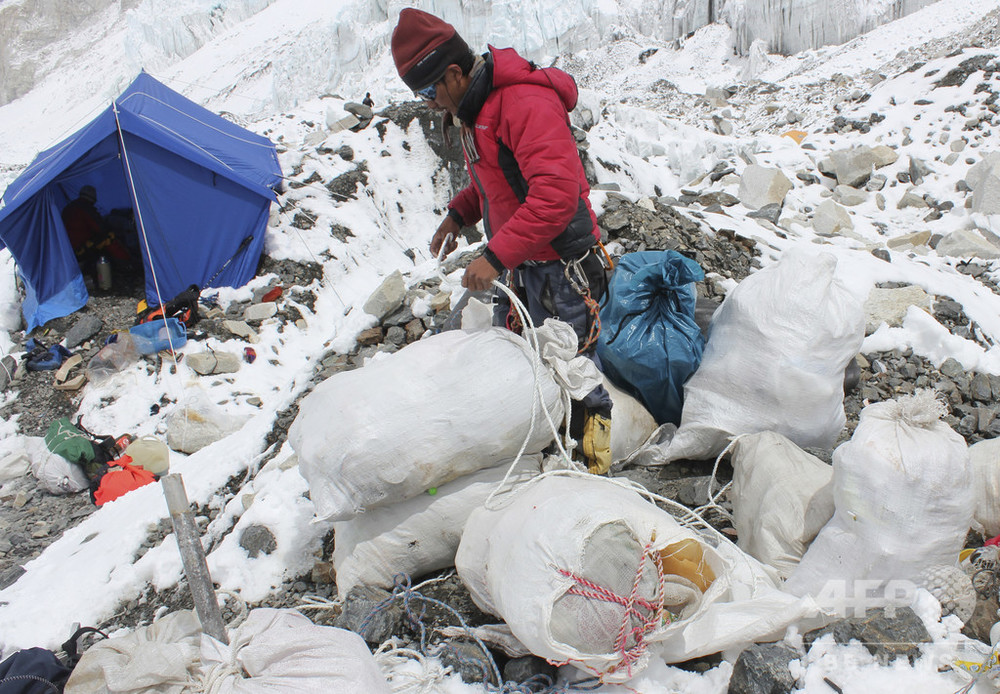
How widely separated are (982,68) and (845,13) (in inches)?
403

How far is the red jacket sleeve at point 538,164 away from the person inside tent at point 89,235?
5850mm

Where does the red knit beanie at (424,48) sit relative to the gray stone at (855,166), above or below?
above

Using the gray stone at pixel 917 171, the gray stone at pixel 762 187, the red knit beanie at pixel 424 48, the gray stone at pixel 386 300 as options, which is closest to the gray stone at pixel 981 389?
the red knit beanie at pixel 424 48

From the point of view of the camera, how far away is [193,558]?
1.40 metres

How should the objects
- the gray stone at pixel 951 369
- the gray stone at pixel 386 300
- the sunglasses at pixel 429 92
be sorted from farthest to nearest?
the gray stone at pixel 386 300, the gray stone at pixel 951 369, the sunglasses at pixel 429 92

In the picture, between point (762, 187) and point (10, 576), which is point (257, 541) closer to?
point (10, 576)

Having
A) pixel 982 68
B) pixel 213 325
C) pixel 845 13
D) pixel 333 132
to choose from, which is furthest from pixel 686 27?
pixel 213 325

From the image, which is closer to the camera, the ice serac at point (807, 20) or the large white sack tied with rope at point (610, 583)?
the large white sack tied with rope at point (610, 583)

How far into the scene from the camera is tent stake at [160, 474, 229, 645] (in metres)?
1.38

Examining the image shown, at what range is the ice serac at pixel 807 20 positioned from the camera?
1595 cm

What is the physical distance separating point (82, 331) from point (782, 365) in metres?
5.86

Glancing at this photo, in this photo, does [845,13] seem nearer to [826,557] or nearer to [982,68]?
[982,68]

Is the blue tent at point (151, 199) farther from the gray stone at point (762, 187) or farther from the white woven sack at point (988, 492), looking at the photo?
the white woven sack at point (988, 492)

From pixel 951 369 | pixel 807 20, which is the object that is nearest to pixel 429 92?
pixel 951 369
